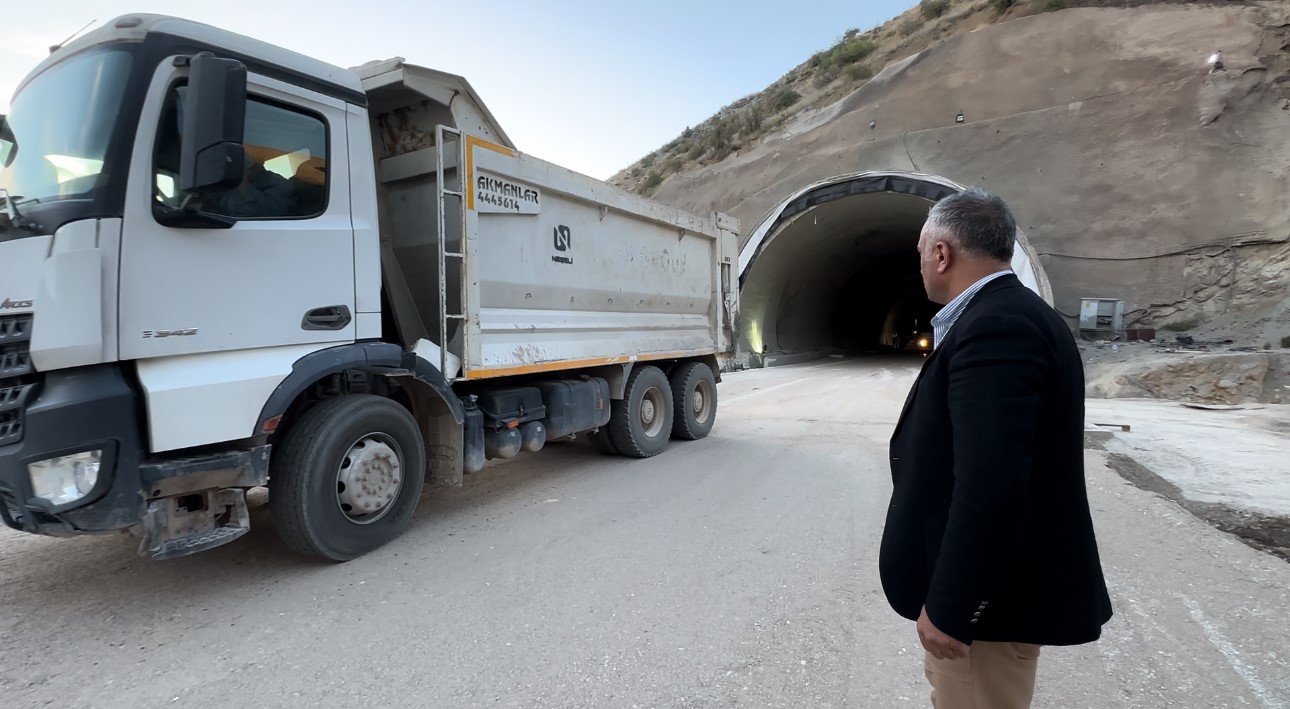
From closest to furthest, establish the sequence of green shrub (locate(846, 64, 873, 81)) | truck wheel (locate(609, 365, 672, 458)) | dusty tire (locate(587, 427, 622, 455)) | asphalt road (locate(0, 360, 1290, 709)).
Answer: asphalt road (locate(0, 360, 1290, 709)) → truck wheel (locate(609, 365, 672, 458)) → dusty tire (locate(587, 427, 622, 455)) → green shrub (locate(846, 64, 873, 81))

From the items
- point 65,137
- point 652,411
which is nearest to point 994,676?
point 65,137

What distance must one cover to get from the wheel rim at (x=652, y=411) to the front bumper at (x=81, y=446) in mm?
4599

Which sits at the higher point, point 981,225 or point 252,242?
point 252,242

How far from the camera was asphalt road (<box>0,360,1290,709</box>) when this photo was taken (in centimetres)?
244

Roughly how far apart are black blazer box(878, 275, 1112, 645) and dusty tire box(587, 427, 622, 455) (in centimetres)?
513

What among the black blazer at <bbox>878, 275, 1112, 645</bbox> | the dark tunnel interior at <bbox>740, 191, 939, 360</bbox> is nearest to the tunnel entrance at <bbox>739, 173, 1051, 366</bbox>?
the dark tunnel interior at <bbox>740, 191, 939, 360</bbox>

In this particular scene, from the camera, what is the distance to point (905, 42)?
2756cm

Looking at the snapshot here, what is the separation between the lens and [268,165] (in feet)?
11.2

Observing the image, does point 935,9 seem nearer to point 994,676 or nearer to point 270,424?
point 270,424

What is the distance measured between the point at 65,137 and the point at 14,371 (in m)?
1.16

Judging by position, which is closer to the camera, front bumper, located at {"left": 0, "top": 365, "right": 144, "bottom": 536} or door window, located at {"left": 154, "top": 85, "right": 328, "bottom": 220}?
front bumper, located at {"left": 0, "top": 365, "right": 144, "bottom": 536}

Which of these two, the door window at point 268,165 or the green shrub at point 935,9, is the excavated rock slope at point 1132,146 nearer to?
the green shrub at point 935,9

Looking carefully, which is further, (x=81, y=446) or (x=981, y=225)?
(x=81, y=446)

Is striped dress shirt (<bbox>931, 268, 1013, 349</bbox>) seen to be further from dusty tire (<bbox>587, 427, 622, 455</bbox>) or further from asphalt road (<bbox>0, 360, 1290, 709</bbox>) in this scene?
dusty tire (<bbox>587, 427, 622, 455</bbox>)
